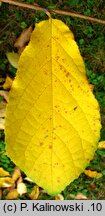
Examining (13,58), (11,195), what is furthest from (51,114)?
(11,195)

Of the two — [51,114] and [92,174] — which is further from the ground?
[51,114]

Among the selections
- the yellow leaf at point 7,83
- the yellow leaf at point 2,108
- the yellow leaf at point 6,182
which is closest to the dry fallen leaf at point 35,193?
the yellow leaf at point 6,182

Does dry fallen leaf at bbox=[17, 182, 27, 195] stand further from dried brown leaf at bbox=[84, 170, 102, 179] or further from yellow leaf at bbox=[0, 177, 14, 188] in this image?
dried brown leaf at bbox=[84, 170, 102, 179]

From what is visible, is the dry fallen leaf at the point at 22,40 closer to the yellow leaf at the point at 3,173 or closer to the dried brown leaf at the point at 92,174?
the yellow leaf at the point at 3,173

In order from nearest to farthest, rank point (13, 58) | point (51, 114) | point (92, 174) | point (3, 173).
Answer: point (51, 114) → point (13, 58) → point (3, 173) → point (92, 174)

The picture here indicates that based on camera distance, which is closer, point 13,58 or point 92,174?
point 13,58

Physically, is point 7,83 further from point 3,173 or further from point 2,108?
point 3,173

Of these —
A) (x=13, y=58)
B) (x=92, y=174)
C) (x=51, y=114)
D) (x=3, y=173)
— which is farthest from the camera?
(x=92, y=174)

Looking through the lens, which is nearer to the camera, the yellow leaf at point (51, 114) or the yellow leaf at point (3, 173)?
the yellow leaf at point (51, 114)

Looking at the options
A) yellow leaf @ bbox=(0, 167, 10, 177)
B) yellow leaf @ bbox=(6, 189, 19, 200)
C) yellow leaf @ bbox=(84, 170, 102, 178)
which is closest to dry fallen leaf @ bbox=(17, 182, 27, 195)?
yellow leaf @ bbox=(6, 189, 19, 200)
